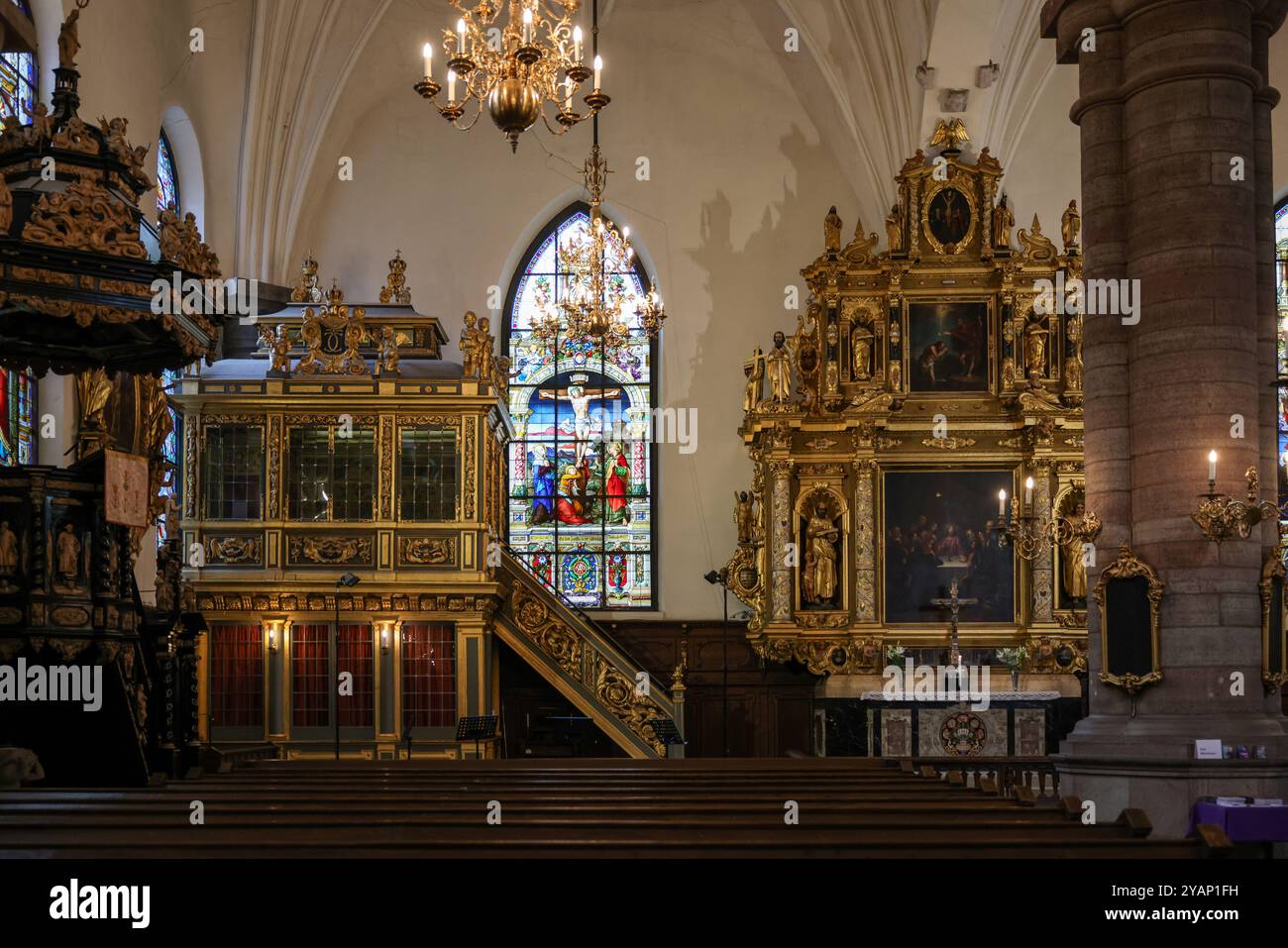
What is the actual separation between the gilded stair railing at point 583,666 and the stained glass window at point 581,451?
3727mm

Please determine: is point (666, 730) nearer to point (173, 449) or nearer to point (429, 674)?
point (429, 674)

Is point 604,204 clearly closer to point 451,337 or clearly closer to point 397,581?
point 451,337

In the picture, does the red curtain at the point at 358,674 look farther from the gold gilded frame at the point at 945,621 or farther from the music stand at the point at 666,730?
the gold gilded frame at the point at 945,621

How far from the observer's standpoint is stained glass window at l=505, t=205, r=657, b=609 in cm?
2628

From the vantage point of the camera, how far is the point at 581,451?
2675 cm

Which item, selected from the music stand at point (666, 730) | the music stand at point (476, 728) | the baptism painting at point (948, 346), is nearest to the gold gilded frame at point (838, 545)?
the baptism painting at point (948, 346)

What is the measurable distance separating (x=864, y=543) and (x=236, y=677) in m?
9.14

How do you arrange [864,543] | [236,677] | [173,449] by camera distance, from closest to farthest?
[236,677], [864,543], [173,449]

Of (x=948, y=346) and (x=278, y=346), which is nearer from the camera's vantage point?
(x=278, y=346)

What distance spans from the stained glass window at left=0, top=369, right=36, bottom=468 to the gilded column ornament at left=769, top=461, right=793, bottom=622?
33.6 ft

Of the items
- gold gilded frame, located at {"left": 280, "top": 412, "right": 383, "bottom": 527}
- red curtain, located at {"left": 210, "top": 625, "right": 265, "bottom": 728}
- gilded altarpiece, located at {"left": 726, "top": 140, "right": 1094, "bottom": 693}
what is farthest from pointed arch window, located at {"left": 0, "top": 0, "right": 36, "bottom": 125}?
gilded altarpiece, located at {"left": 726, "top": 140, "right": 1094, "bottom": 693}

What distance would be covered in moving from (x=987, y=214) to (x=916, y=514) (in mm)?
4628

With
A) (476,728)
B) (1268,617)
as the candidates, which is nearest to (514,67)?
(1268,617)

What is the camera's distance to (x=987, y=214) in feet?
74.5
